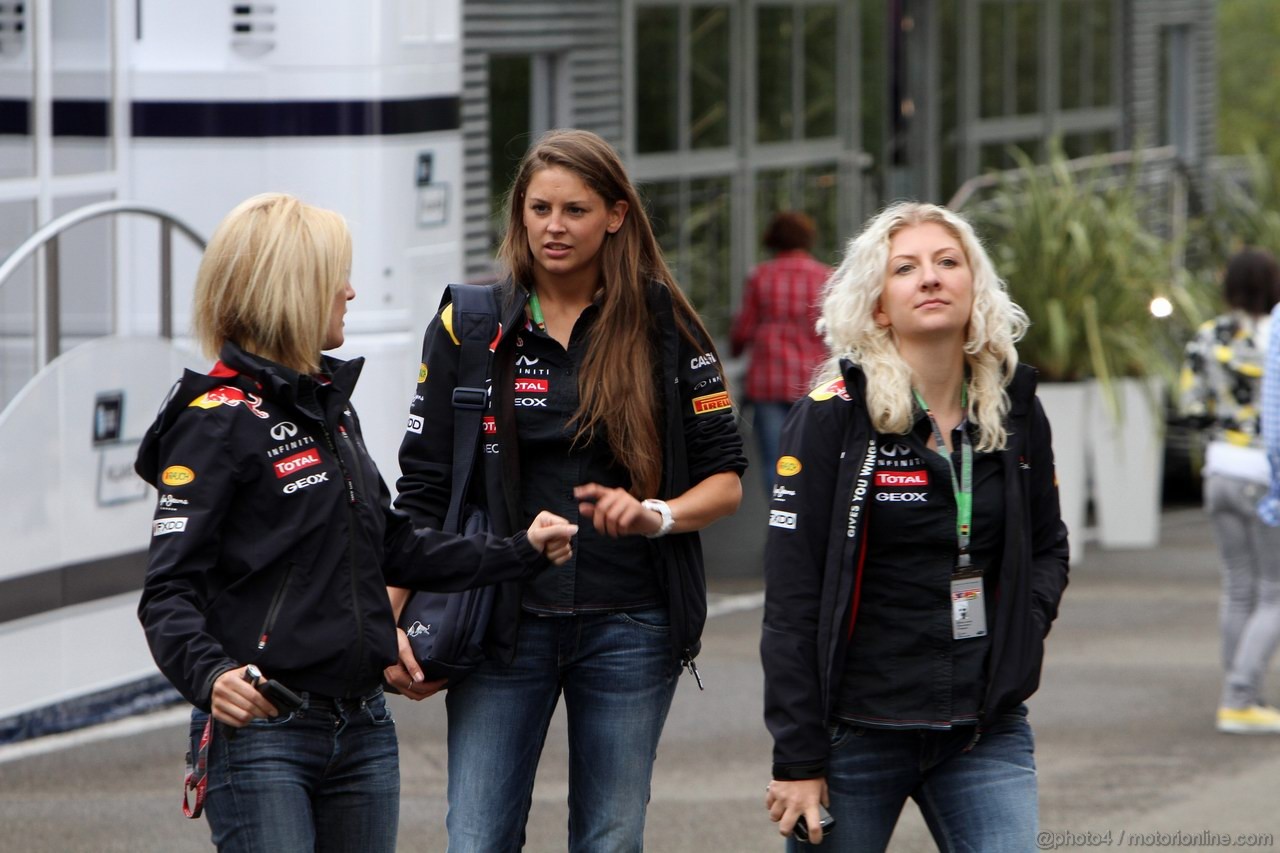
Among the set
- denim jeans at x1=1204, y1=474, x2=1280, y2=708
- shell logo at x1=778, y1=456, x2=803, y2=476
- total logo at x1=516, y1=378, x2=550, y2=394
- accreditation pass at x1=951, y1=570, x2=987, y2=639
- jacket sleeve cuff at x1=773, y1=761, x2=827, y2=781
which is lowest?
denim jeans at x1=1204, y1=474, x2=1280, y2=708

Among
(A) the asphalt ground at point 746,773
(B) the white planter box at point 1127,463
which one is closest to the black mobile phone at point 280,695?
(A) the asphalt ground at point 746,773

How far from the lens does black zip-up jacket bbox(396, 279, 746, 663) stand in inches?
145

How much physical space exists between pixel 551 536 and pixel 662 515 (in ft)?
0.70

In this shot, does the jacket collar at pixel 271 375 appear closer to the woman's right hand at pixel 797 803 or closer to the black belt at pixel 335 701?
the black belt at pixel 335 701

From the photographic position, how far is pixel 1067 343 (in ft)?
36.6

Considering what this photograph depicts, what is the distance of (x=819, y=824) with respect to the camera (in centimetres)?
350

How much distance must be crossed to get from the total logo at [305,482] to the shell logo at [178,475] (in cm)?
15

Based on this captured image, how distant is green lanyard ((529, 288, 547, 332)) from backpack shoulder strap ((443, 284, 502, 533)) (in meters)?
0.07

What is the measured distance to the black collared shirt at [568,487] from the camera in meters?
3.69

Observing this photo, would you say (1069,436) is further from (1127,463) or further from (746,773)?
(746,773)

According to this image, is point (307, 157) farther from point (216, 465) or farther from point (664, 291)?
point (216, 465)

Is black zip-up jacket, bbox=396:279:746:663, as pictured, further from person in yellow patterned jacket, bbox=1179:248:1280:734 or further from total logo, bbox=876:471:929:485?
person in yellow patterned jacket, bbox=1179:248:1280:734

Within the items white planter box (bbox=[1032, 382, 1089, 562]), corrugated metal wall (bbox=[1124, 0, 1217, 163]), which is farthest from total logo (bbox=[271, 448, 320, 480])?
corrugated metal wall (bbox=[1124, 0, 1217, 163])

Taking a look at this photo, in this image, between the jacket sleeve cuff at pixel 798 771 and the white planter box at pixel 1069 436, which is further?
the white planter box at pixel 1069 436
